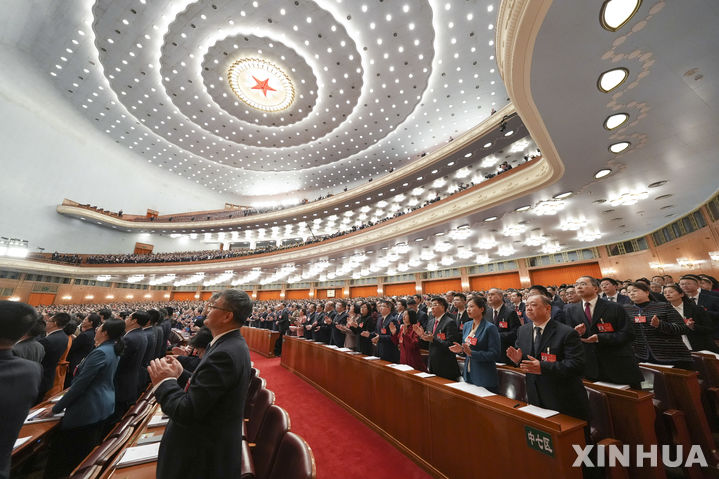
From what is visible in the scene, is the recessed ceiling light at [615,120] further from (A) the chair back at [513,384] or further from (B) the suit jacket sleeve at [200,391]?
(B) the suit jacket sleeve at [200,391]

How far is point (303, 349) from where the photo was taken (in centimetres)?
509

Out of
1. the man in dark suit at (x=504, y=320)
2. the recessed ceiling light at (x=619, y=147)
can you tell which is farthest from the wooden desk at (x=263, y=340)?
the recessed ceiling light at (x=619, y=147)

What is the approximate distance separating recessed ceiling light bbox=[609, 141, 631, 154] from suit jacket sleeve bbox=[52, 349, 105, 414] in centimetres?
766

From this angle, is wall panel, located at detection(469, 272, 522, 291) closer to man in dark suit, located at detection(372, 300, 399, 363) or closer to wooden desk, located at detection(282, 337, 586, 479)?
man in dark suit, located at detection(372, 300, 399, 363)

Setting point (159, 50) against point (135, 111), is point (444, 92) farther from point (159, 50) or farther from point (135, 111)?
point (135, 111)

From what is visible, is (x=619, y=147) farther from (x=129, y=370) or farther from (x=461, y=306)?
(x=129, y=370)

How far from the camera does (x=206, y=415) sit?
1.12 m

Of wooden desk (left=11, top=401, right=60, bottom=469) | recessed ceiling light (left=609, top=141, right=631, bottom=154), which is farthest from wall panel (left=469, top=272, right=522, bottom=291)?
wooden desk (left=11, top=401, right=60, bottom=469)

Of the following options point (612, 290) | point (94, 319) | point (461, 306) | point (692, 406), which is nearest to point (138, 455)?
point (94, 319)

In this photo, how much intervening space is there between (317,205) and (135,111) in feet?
41.0

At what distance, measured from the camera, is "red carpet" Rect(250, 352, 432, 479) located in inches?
89.5

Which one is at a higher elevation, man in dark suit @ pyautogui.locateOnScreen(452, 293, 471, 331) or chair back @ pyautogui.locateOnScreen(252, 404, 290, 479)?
man in dark suit @ pyautogui.locateOnScreen(452, 293, 471, 331)

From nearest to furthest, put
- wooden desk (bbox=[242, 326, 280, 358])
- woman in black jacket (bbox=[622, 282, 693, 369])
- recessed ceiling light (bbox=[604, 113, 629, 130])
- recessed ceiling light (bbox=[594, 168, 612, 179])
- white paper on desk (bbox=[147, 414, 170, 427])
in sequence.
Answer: white paper on desk (bbox=[147, 414, 170, 427]) < woman in black jacket (bbox=[622, 282, 693, 369]) < recessed ceiling light (bbox=[604, 113, 629, 130]) < recessed ceiling light (bbox=[594, 168, 612, 179]) < wooden desk (bbox=[242, 326, 280, 358])

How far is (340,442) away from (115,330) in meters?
2.37
